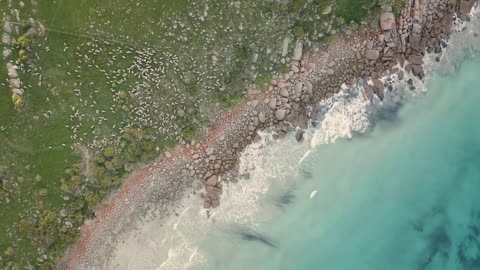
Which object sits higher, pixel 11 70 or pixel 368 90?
pixel 11 70

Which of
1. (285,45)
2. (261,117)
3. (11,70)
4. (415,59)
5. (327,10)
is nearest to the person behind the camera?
(11,70)

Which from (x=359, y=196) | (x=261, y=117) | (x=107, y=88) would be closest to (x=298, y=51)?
(x=261, y=117)

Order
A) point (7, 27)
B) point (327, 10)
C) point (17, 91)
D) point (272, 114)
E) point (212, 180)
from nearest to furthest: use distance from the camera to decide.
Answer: point (7, 27) → point (17, 91) → point (327, 10) → point (212, 180) → point (272, 114)

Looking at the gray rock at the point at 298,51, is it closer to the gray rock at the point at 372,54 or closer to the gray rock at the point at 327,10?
the gray rock at the point at 327,10

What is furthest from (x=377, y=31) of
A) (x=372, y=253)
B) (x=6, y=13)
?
(x=6, y=13)

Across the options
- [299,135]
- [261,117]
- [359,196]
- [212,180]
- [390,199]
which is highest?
[261,117]

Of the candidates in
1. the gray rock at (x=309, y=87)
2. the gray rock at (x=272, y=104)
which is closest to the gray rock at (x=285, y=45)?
the gray rock at (x=309, y=87)

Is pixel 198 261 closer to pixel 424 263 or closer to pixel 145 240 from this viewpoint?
pixel 145 240

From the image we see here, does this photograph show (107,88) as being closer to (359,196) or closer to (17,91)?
(17,91)
